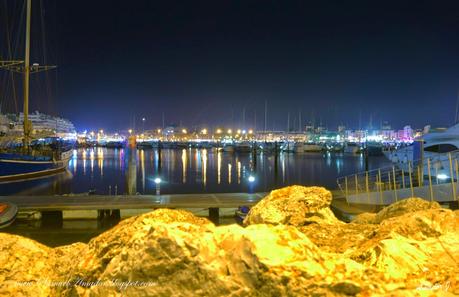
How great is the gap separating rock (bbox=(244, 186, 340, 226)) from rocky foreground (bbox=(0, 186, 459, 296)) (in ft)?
6.39

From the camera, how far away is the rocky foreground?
348 centimetres

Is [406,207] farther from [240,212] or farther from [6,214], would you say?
[6,214]

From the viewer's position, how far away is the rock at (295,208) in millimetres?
6992

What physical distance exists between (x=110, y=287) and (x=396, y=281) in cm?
280

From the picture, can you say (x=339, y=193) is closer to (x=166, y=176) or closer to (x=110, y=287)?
(x=110, y=287)

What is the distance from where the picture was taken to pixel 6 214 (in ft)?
55.9

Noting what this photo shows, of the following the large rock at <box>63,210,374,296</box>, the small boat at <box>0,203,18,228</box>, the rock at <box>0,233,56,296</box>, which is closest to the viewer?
the large rock at <box>63,210,374,296</box>

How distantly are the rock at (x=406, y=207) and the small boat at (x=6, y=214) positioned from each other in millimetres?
15203

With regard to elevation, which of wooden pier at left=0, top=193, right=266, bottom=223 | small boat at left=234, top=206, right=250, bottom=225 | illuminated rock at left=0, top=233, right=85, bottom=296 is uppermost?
illuminated rock at left=0, top=233, right=85, bottom=296

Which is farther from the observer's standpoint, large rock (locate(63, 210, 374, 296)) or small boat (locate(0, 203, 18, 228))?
small boat (locate(0, 203, 18, 228))

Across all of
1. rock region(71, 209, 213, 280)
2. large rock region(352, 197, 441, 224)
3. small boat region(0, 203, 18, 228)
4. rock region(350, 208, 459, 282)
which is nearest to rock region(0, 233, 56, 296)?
rock region(71, 209, 213, 280)

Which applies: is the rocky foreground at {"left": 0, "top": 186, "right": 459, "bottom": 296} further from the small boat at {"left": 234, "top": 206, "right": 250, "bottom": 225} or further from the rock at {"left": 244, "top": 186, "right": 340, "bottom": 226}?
the small boat at {"left": 234, "top": 206, "right": 250, "bottom": 225}

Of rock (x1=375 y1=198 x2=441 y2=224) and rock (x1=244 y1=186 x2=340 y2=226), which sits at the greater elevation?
rock (x1=244 y1=186 x2=340 y2=226)

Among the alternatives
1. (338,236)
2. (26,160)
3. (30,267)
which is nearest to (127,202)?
(30,267)
